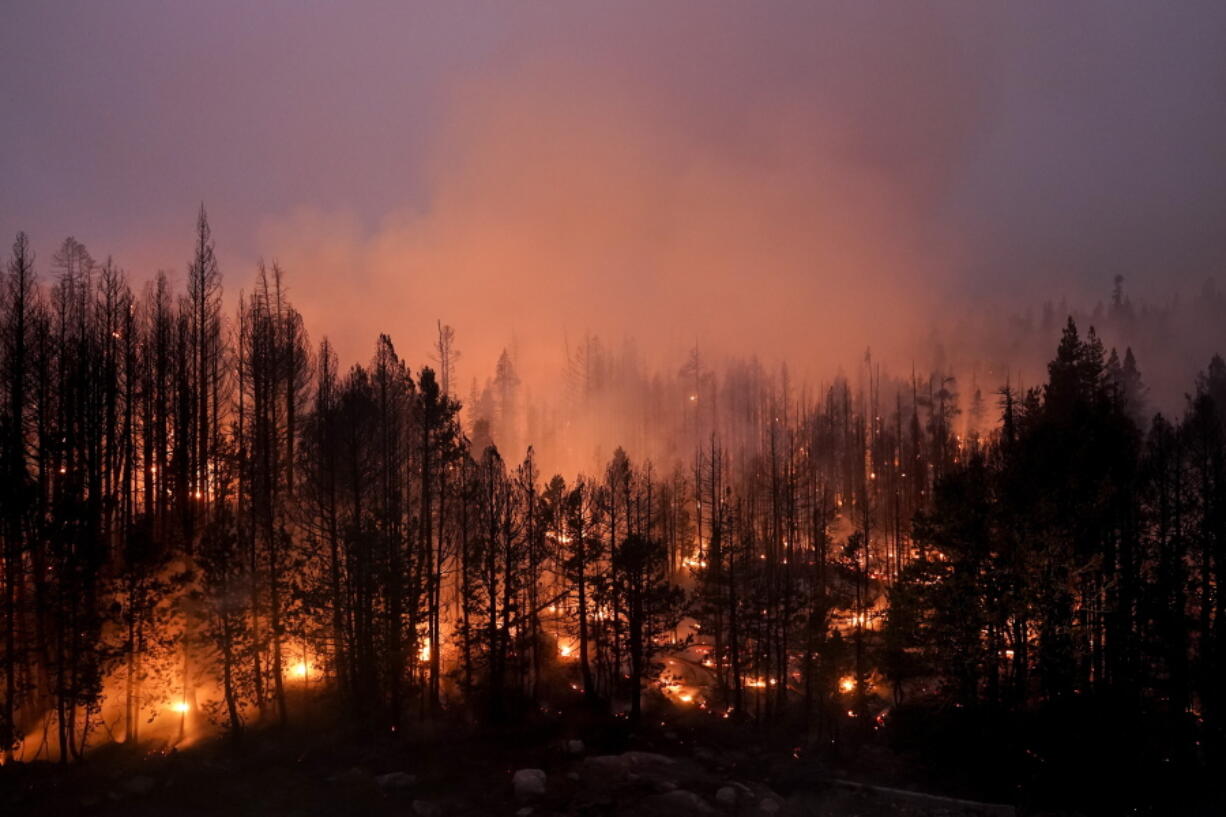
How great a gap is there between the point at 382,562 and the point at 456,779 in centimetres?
867

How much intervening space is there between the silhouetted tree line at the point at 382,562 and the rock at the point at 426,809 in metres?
7.01

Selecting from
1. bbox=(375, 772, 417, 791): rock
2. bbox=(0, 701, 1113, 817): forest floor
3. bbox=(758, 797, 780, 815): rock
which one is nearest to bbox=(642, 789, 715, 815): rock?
bbox=(0, 701, 1113, 817): forest floor

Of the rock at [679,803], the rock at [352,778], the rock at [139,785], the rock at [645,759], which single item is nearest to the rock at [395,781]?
the rock at [352,778]

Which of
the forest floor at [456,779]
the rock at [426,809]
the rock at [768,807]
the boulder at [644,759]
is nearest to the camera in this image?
the rock at [426,809]

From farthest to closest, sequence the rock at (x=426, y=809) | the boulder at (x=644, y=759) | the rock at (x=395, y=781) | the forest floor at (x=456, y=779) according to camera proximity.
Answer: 1. the boulder at (x=644, y=759)
2. the rock at (x=395, y=781)
3. the forest floor at (x=456, y=779)
4. the rock at (x=426, y=809)

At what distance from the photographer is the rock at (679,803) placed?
18.1 metres

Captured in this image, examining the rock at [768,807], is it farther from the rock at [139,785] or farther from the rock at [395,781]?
the rock at [139,785]

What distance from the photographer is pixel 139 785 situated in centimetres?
1877

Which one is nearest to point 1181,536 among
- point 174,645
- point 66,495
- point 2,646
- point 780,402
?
point 174,645

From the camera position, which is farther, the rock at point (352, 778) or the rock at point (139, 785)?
the rock at point (352, 778)

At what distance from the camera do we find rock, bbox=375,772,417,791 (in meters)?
19.6

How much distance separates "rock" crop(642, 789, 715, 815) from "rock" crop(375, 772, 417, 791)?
7593 mm

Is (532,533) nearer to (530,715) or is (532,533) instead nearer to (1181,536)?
(530,715)

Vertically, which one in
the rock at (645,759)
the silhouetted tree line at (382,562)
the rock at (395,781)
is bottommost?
the rock at (645,759)
